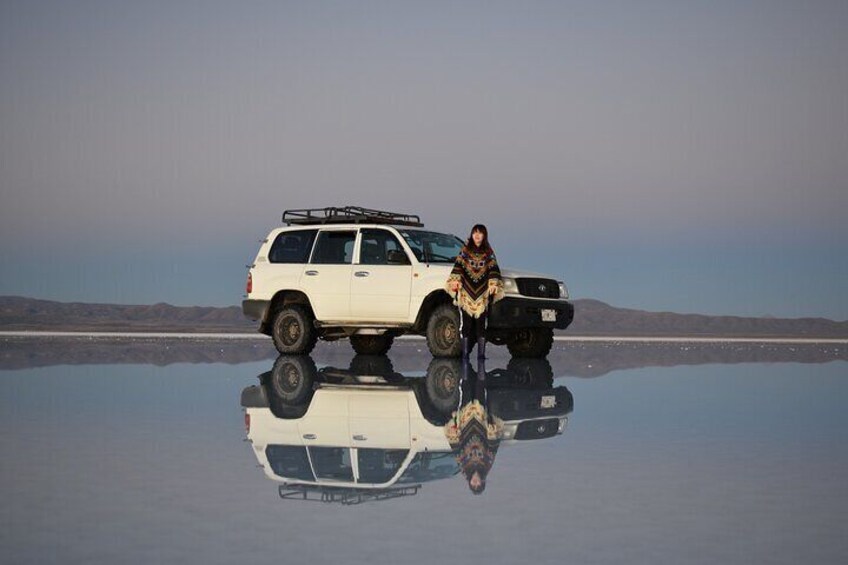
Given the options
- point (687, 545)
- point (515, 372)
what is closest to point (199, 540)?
point (687, 545)

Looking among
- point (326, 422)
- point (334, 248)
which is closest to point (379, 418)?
point (326, 422)

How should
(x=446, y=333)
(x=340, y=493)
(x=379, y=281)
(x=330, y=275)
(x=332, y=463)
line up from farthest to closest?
(x=330, y=275) → (x=379, y=281) → (x=446, y=333) → (x=332, y=463) → (x=340, y=493)

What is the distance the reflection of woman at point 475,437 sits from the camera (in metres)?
7.46

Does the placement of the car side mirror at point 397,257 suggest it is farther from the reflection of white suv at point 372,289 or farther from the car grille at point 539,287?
the car grille at point 539,287

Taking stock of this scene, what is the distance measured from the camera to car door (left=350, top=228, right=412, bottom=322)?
1858cm

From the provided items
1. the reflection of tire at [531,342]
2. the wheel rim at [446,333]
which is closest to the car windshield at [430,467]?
the wheel rim at [446,333]

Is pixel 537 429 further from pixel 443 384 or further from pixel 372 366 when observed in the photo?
pixel 372 366

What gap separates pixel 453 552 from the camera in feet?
17.1

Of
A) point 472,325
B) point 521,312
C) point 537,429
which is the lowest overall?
point 537,429

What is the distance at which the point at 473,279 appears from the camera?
17.4m

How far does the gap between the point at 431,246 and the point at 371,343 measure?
349cm

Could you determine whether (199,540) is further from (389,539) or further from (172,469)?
(172,469)

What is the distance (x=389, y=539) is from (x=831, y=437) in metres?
5.50

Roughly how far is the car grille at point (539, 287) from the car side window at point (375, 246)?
6.99ft
